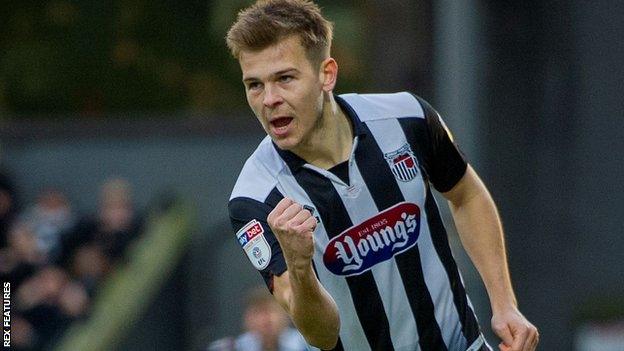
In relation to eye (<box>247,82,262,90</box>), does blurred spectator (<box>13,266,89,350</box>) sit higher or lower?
lower

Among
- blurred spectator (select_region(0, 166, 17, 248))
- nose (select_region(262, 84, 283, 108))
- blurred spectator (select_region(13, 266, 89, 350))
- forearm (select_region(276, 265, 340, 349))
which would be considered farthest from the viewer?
blurred spectator (select_region(0, 166, 17, 248))

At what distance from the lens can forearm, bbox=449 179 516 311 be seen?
214 inches

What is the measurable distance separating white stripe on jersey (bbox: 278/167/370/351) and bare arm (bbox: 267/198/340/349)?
19cm

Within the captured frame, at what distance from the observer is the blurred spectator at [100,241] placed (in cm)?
1134

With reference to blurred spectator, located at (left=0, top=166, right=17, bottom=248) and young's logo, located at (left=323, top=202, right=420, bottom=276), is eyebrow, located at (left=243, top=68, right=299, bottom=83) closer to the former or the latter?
young's logo, located at (left=323, top=202, right=420, bottom=276)

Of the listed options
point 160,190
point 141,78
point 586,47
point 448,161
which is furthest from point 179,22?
point 448,161

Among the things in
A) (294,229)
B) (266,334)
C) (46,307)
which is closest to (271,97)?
(294,229)

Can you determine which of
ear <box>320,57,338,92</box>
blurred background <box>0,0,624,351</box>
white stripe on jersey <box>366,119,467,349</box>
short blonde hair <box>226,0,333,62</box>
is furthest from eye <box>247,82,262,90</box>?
blurred background <box>0,0,624,351</box>

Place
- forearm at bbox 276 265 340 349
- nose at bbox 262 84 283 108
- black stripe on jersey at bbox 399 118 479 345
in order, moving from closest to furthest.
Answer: forearm at bbox 276 265 340 349 → nose at bbox 262 84 283 108 → black stripe on jersey at bbox 399 118 479 345

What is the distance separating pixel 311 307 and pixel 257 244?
373 millimetres

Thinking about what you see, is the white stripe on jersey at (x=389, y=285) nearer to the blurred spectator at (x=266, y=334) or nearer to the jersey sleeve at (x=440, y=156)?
the jersey sleeve at (x=440, y=156)

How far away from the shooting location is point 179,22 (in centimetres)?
1192

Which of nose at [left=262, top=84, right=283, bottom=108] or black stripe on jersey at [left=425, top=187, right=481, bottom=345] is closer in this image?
nose at [left=262, top=84, right=283, bottom=108]

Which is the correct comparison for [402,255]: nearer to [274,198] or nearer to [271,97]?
[274,198]
